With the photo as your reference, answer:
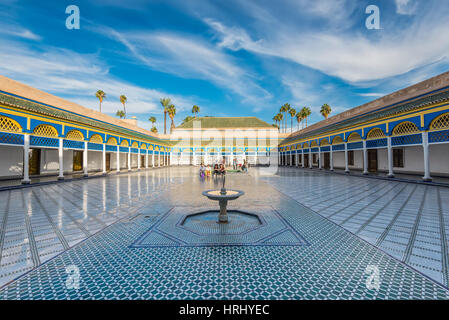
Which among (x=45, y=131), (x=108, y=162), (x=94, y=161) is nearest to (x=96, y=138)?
(x=45, y=131)

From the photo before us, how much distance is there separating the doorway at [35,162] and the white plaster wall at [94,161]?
473cm

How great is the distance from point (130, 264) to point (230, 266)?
57.3 inches

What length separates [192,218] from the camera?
501 centimetres

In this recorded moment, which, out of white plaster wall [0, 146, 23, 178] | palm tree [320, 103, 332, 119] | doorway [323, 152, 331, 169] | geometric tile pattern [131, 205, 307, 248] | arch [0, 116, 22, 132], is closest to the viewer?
geometric tile pattern [131, 205, 307, 248]

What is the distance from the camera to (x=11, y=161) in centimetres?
1259

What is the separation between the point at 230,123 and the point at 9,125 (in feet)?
113

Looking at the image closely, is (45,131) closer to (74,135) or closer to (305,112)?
(74,135)

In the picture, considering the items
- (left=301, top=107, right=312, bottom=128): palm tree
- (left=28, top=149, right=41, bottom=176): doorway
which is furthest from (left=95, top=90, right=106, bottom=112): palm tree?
(left=301, top=107, right=312, bottom=128): palm tree

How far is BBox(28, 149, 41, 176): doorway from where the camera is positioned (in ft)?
47.3

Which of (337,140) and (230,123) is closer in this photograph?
(337,140)

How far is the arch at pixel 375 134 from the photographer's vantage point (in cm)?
1282

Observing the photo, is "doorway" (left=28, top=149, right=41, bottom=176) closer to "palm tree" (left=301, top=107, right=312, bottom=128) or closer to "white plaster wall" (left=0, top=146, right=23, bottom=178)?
"white plaster wall" (left=0, top=146, right=23, bottom=178)

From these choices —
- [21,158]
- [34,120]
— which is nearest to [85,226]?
[34,120]

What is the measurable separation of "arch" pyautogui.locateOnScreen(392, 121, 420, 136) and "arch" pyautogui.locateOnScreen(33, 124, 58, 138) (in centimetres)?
2124
